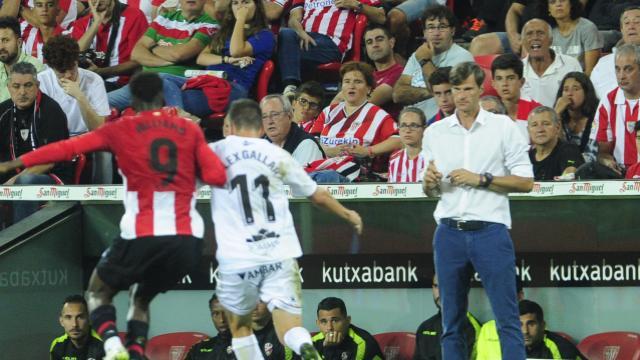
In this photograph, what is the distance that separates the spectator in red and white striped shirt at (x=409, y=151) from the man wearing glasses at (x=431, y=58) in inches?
39.6

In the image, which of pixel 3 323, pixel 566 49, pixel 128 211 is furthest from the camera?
pixel 566 49

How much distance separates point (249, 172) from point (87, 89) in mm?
4130

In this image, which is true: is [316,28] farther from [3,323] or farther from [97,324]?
[97,324]

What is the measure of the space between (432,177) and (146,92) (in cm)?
185

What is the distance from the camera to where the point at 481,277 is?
811cm

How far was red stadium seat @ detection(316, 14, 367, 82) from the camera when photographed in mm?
12359

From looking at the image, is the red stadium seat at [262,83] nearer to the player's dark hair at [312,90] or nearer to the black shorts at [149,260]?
the player's dark hair at [312,90]

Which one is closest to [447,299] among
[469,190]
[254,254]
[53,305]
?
[469,190]

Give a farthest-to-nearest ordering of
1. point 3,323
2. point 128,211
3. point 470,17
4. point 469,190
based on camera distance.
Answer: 1. point 470,17
2. point 3,323
3. point 469,190
4. point 128,211

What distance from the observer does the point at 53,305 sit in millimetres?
10648

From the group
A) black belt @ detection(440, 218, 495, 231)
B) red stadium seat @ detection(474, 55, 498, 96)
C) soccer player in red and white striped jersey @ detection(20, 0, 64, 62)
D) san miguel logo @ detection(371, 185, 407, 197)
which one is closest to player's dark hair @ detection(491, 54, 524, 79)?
red stadium seat @ detection(474, 55, 498, 96)

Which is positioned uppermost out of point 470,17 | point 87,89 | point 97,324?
point 470,17

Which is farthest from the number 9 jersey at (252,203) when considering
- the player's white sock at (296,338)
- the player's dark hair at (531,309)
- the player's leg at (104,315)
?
the player's dark hair at (531,309)

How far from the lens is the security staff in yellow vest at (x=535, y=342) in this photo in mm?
9797
